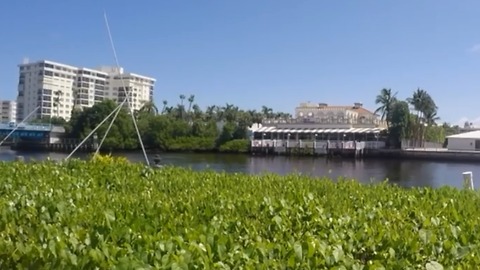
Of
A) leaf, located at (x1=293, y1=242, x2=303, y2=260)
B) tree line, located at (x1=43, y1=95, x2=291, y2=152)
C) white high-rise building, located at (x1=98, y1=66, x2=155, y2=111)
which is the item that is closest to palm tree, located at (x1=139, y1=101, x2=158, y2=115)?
tree line, located at (x1=43, y1=95, x2=291, y2=152)

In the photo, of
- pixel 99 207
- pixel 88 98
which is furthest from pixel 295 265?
pixel 88 98

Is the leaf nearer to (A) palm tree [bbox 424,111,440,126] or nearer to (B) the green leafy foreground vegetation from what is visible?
(B) the green leafy foreground vegetation

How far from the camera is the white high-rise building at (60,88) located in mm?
129125

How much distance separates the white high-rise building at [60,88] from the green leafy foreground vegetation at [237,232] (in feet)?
399

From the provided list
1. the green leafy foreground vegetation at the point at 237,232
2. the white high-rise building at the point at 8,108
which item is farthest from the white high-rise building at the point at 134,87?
the green leafy foreground vegetation at the point at 237,232

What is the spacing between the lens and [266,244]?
2916mm

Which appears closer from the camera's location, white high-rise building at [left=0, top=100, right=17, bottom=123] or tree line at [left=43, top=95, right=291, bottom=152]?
tree line at [left=43, top=95, right=291, bottom=152]

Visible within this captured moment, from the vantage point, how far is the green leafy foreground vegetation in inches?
105

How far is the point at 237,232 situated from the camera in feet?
11.5

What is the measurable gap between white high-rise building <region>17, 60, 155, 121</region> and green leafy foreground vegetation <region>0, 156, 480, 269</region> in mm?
121758

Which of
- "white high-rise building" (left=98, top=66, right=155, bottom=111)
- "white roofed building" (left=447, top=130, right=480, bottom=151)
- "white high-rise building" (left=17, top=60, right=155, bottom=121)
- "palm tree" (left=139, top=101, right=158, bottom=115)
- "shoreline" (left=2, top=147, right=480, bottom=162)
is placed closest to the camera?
"shoreline" (left=2, top=147, right=480, bottom=162)

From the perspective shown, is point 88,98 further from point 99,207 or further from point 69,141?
point 99,207

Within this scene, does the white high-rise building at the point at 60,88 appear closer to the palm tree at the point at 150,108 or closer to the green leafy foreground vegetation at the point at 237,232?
the palm tree at the point at 150,108

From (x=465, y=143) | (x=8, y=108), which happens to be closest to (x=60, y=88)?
(x=8, y=108)
